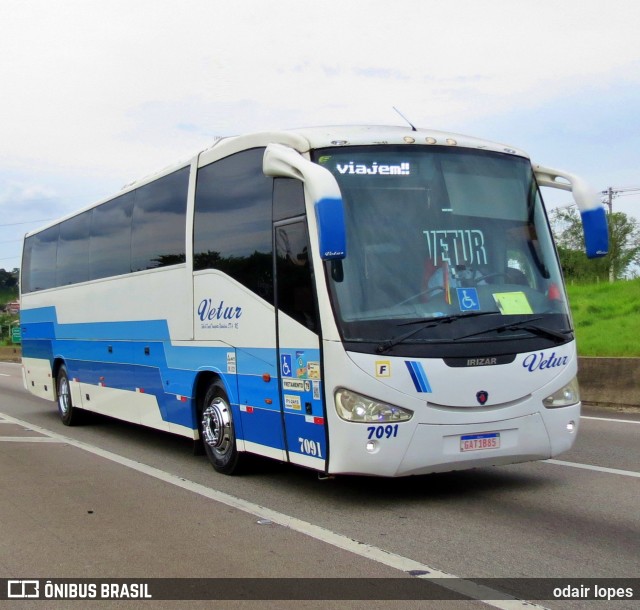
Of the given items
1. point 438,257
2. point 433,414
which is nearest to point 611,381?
point 438,257

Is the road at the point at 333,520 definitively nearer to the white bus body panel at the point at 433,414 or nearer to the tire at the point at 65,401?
the white bus body panel at the point at 433,414

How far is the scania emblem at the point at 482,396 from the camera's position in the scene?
24.3 feet

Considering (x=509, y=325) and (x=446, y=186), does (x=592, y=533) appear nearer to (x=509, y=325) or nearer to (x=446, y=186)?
(x=509, y=325)

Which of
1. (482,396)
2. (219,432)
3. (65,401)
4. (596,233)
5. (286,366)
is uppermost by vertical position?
(596,233)

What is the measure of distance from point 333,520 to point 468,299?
6.97 feet

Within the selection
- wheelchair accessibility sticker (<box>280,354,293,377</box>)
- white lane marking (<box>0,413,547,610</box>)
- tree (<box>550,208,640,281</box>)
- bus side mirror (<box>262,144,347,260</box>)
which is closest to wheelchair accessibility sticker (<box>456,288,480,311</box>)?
bus side mirror (<box>262,144,347,260</box>)

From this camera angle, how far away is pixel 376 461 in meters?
7.19

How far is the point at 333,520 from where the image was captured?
7.26 m

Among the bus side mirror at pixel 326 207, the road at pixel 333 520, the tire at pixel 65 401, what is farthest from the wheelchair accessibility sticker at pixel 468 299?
the tire at pixel 65 401

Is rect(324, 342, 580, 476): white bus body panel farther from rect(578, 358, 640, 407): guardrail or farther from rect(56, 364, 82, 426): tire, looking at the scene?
rect(56, 364, 82, 426): tire

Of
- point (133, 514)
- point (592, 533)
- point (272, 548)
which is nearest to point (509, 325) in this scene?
point (592, 533)

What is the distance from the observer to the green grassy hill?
17.6 metres

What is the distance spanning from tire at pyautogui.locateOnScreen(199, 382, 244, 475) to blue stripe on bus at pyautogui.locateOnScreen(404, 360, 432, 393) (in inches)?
102

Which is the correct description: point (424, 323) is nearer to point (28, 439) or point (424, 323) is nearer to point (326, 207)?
point (326, 207)
